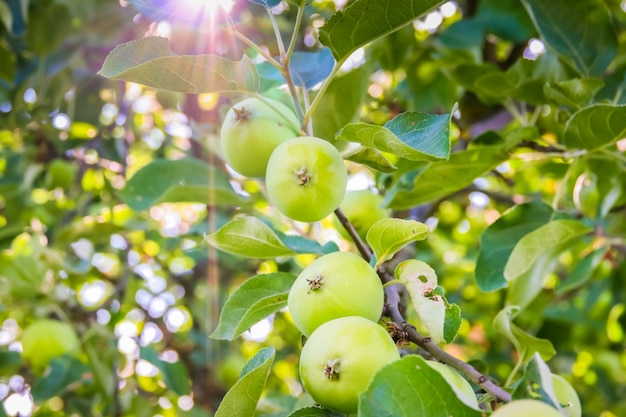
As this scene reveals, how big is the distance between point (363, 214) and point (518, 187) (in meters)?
1.43

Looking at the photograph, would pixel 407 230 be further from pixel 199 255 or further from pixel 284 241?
pixel 199 255

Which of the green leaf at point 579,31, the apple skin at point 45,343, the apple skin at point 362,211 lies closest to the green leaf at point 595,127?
the green leaf at point 579,31

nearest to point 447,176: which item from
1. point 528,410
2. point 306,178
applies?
point 306,178

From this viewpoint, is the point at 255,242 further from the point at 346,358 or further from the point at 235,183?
the point at 235,183

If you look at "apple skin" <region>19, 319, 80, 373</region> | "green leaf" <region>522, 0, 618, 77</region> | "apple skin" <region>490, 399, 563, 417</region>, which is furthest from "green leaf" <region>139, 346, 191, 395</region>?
"apple skin" <region>490, 399, 563, 417</region>

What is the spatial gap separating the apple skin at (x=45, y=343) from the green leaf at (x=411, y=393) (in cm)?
179

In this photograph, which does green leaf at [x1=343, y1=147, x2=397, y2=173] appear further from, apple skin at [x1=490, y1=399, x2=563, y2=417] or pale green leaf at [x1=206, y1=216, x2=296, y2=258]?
apple skin at [x1=490, y1=399, x2=563, y2=417]

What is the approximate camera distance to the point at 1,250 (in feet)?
7.55

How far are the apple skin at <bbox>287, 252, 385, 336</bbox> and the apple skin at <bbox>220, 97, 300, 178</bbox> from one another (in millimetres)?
252

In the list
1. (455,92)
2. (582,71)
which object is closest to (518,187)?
(455,92)

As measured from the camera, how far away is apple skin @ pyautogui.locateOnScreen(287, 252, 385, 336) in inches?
31.3

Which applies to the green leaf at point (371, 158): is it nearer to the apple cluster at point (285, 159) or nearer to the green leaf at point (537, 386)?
the apple cluster at point (285, 159)

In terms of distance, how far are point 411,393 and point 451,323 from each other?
192mm

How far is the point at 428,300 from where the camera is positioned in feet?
2.63
